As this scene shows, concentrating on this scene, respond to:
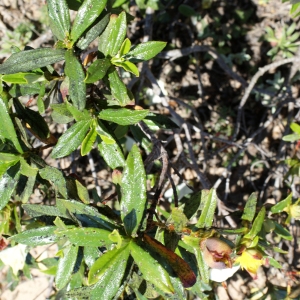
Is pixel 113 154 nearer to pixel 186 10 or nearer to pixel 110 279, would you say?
pixel 110 279

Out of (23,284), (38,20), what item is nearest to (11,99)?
(38,20)

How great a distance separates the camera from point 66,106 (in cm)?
130

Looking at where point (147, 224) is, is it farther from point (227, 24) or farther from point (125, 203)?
point (227, 24)

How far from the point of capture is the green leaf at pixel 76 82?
1.20 metres

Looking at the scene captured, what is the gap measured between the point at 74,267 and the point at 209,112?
5.82 feet

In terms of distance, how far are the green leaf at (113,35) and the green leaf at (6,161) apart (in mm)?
484

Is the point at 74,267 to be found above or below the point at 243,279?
above

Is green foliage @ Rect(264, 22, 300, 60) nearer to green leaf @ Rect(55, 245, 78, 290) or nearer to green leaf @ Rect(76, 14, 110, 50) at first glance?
green leaf @ Rect(76, 14, 110, 50)

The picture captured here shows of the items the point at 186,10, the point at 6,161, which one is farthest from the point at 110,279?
the point at 186,10

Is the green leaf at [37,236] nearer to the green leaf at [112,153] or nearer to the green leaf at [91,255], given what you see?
the green leaf at [91,255]

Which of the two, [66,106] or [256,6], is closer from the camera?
[66,106]

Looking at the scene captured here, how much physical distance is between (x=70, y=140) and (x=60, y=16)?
41cm

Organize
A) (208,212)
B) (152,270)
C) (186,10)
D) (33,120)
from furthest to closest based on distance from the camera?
(186,10) < (33,120) < (208,212) < (152,270)

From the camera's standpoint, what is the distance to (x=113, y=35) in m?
1.31
